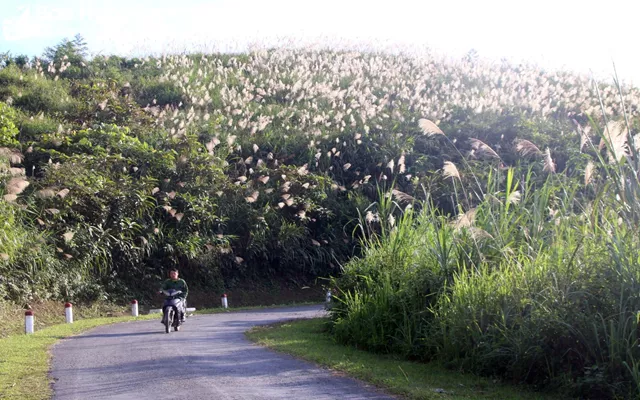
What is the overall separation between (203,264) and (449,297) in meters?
15.4

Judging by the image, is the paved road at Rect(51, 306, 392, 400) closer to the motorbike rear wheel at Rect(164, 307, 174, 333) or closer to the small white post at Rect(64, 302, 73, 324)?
the motorbike rear wheel at Rect(164, 307, 174, 333)

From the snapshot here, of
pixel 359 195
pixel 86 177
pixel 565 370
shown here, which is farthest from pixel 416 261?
pixel 359 195

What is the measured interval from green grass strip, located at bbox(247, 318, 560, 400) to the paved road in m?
0.34

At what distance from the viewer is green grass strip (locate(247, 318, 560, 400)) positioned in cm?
956

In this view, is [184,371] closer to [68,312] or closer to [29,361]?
[29,361]

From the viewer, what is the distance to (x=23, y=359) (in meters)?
12.8

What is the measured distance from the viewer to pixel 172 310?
A: 17.2m

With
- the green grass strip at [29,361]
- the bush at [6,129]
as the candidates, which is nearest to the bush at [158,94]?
the bush at [6,129]

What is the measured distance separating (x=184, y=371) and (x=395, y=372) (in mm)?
3069

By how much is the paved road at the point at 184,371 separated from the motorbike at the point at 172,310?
31 centimetres

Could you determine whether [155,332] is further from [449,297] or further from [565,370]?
[565,370]

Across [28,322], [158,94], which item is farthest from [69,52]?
[28,322]

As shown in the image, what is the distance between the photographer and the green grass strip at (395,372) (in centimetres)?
956

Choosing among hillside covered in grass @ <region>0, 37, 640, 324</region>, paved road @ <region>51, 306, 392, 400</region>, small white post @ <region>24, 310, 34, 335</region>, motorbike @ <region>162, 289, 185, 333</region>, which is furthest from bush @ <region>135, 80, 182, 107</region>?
paved road @ <region>51, 306, 392, 400</region>
